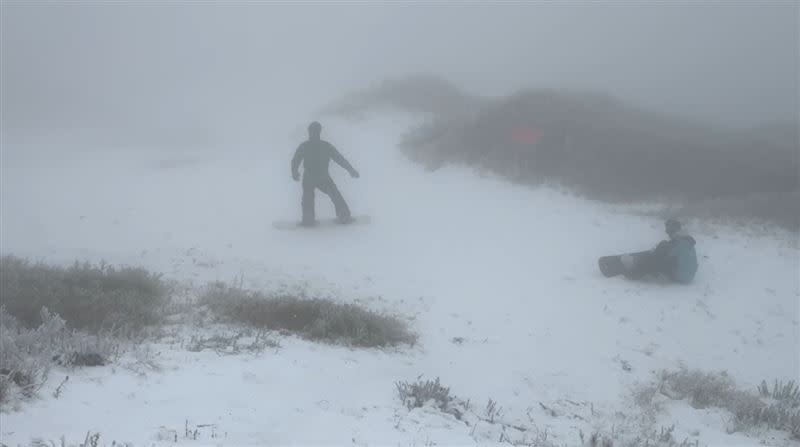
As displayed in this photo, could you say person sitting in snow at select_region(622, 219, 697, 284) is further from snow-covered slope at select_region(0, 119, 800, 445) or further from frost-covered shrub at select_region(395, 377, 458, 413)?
frost-covered shrub at select_region(395, 377, 458, 413)

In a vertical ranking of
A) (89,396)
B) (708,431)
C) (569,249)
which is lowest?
(708,431)

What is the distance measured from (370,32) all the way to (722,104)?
68.8 m

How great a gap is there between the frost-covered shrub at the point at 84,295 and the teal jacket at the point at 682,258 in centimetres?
869

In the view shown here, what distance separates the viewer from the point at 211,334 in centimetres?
711

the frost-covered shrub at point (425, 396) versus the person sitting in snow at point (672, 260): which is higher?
the person sitting in snow at point (672, 260)

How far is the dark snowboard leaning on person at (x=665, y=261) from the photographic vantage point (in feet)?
35.3

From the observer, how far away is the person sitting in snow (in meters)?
10.8

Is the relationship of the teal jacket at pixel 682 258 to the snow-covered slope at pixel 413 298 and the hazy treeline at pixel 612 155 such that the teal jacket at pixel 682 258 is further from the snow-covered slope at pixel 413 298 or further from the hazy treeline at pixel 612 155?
the hazy treeline at pixel 612 155

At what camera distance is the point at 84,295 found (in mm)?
7695

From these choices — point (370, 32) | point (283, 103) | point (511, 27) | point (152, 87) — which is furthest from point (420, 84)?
point (370, 32)

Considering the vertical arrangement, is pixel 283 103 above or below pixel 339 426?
above

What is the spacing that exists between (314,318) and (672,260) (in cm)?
680

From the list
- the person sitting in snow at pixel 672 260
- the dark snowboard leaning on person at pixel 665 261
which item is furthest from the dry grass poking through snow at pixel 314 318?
the person sitting in snow at pixel 672 260

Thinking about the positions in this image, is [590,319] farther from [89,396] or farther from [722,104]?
[722,104]
